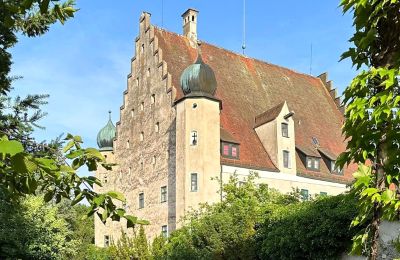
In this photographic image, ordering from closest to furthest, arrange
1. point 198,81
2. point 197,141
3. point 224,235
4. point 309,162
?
1. point 224,235
2. point 197,141
3. point 198,81
4. point 309,162

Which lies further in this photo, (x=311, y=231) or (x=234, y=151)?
(x=234, y=151)

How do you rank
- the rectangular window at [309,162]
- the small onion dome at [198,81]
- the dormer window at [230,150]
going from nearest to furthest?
the small onion dome at [198,81] → the dormer window at [230,150] → the rectangular window at [309,162]

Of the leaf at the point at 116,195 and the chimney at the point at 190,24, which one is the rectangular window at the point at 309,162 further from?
the leaf at the point at 116,195

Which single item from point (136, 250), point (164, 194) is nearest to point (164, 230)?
point (164, 194)

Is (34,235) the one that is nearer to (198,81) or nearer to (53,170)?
(198,81)

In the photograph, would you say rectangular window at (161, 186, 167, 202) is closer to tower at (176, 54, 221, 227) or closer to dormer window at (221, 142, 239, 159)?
tower at (176, 54, 221, 227)

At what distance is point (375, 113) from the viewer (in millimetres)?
4211

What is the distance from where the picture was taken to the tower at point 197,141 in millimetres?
32969

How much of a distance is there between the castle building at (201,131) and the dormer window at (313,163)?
68mm

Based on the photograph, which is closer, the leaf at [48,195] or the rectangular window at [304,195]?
the leaf at [48,195]

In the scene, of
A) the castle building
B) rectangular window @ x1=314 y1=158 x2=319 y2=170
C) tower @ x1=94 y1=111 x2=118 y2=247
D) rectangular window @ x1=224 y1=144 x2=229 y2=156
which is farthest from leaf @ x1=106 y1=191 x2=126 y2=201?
tower @ x1=94 y1=111 x2=118 y2=247

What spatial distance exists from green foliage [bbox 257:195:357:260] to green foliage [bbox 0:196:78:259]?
10333 millimetres

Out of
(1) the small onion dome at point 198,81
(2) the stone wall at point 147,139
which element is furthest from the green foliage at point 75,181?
(2) the stone wall at point 147,139

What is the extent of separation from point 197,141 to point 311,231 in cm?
1692
